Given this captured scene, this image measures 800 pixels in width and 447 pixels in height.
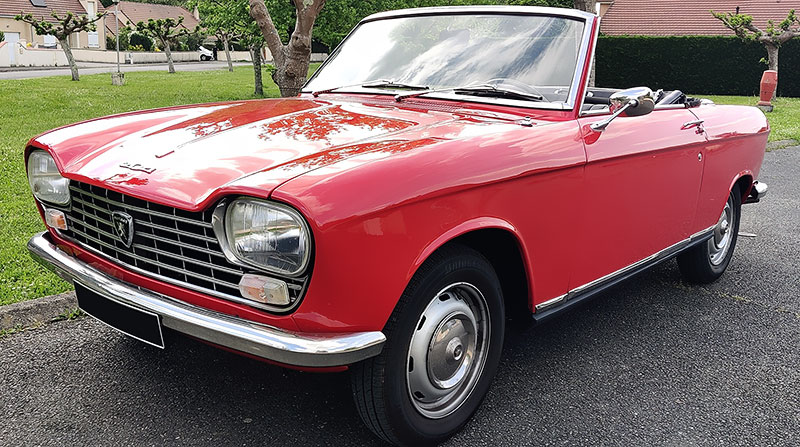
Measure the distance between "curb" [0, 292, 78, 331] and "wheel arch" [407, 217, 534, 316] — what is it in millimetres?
2286

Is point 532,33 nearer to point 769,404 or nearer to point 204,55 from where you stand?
point 769,404

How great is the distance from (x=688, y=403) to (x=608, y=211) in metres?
0.86

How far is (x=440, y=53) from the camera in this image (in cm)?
340

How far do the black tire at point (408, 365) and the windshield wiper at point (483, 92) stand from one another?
0.90m

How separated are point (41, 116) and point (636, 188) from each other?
1219cm

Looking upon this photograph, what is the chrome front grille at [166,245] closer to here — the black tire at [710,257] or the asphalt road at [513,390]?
the asphalt road at [513,390]

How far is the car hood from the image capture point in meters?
2.20

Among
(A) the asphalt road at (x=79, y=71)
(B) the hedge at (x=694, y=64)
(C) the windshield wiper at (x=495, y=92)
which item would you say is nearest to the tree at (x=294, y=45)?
(C) the windshield wiper at (x=495, y=92)

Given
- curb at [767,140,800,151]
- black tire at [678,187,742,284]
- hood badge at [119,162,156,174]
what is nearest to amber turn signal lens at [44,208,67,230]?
hood badge at [119,162,156,174]

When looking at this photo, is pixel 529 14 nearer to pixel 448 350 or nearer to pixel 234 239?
pixel 448 350

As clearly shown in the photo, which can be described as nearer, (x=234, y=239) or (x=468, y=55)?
(x=234, y=239)

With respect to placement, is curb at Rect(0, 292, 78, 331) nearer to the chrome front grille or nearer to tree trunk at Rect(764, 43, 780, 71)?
the chrome front grille

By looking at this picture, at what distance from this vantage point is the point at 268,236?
2061mm

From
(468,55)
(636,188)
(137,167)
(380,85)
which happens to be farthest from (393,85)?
(137,167)
